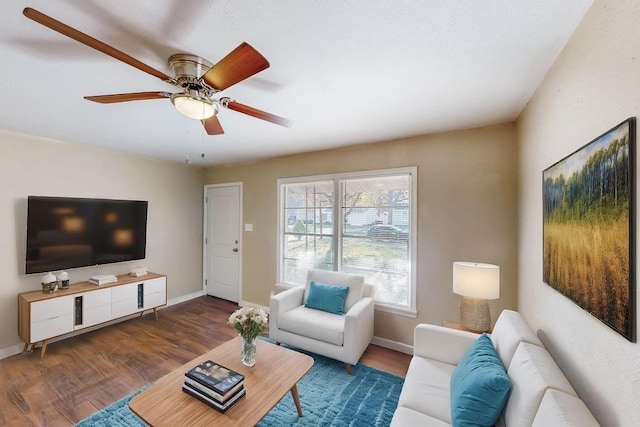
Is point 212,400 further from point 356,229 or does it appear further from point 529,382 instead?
point 356,229

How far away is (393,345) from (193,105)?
9.66 feet

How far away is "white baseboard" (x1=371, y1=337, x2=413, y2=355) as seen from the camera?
A: 2.87 metres

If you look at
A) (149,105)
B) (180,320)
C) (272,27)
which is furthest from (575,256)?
(180,320)

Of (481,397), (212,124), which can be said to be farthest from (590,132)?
(212,124)

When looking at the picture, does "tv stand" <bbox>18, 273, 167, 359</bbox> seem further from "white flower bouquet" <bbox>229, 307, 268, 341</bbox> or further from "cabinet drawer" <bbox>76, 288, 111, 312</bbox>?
"white flower bouquet" <bbox>229, 307, 268, 341</bbox>

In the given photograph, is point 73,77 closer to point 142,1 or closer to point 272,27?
point 142,1

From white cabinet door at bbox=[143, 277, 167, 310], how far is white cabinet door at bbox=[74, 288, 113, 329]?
41cm

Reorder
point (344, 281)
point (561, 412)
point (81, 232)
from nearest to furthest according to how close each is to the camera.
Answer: point (561, 412) < point (344, 281) < point (81, 232)

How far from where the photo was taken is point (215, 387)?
4.85 feet

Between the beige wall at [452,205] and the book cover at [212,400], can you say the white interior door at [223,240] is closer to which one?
the beige wall at [452,205]

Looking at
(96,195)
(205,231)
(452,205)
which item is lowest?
(205,231)

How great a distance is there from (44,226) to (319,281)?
3059mm

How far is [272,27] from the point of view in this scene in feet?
4.10

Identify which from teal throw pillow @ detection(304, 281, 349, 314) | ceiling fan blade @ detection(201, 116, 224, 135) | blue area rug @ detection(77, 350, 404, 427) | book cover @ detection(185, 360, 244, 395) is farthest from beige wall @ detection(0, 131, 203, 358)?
book cover @ detection(185, 360, 244, 395)
